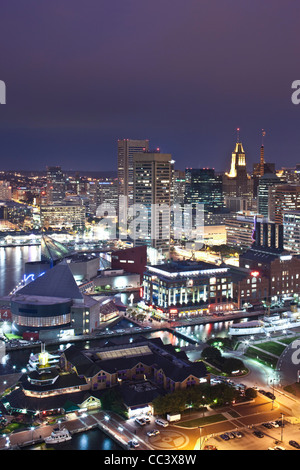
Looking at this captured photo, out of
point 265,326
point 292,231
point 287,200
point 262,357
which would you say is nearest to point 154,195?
point 292,231

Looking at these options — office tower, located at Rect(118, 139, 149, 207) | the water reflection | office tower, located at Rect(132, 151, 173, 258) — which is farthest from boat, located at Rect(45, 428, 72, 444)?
office tower, located at Rect(118, 139, 149, 207)

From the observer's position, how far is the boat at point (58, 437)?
11148 mm

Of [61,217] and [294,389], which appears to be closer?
[294,389]

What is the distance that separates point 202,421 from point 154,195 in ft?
79.0

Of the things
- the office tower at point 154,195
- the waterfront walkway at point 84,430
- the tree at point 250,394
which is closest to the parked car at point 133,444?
the waterfront walkway at point 84,430

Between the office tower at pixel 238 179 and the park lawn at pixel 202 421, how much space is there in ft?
181

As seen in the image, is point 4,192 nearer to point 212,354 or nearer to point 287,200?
point 287,200

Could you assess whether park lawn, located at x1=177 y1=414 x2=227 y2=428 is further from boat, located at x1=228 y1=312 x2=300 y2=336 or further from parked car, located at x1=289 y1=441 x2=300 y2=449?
boat, located at x1=228 y1=312 x2=300 y2=336

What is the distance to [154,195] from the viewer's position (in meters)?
35.2

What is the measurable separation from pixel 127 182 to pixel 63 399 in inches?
1701

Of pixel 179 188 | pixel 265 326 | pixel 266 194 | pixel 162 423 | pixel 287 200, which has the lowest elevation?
pixel 162 423

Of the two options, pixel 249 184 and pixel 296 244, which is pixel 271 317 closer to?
pixel 296 244

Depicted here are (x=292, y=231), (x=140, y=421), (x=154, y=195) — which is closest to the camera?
(x=140, y=421)
